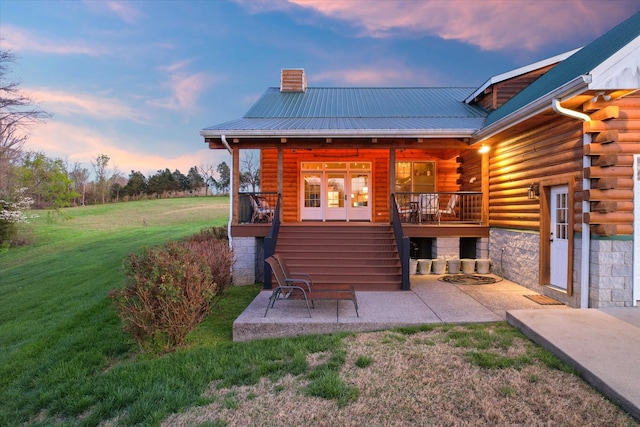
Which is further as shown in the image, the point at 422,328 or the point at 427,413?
the point at 422,328

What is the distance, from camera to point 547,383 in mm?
3285

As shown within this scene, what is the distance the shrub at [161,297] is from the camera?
14.8 feet

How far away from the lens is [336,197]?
12.5 meters

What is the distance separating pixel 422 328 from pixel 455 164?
9.54 meters

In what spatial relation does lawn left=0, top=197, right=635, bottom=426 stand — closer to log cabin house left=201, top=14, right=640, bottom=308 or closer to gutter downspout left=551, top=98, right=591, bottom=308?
gutter downspout left=551, top=98, right=591, bottom=308

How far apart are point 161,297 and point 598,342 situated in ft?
17.4

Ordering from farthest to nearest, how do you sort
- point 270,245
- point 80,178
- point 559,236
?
point 80,178
point 270,245
point 559,236

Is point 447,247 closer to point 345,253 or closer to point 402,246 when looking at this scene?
point 402,246

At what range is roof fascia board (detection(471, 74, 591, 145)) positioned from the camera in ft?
16.6

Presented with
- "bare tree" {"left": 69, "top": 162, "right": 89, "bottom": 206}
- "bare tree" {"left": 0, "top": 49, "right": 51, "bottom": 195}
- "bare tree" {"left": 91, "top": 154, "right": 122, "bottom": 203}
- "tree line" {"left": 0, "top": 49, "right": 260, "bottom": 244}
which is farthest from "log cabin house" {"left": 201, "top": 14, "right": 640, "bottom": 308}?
"bare tree" {"left": 69, "top": 162, "right": 89, "bottom": 206}

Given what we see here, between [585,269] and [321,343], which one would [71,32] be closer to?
[321,343]

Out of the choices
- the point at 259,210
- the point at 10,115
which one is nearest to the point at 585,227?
the point at 259,210

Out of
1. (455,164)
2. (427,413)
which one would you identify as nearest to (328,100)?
(455,164)

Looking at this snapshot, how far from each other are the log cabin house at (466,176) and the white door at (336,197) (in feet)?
0.17
